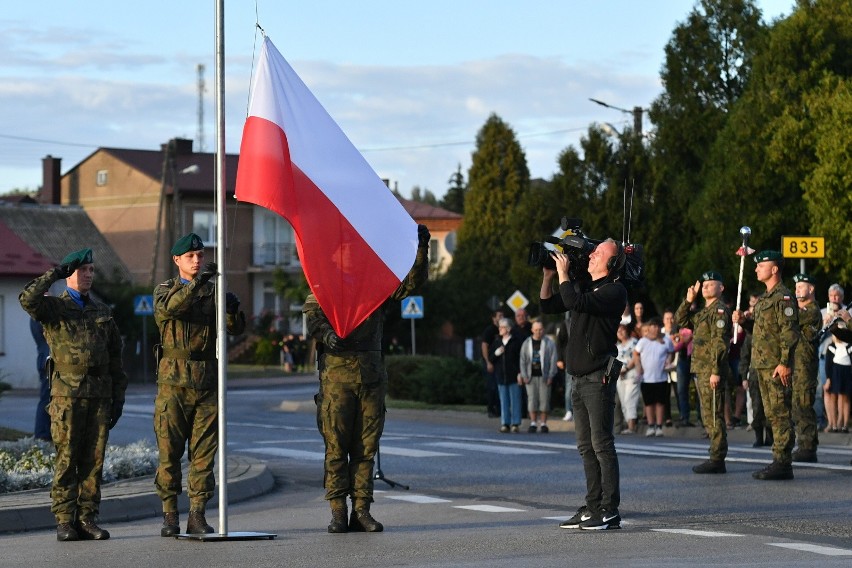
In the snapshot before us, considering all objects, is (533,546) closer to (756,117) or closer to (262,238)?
(756,117)

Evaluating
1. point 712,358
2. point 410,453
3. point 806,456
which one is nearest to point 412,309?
point 410,453

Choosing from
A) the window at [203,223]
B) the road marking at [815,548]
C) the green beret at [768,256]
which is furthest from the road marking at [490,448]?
the window at [203,223]

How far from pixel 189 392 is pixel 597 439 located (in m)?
2.76

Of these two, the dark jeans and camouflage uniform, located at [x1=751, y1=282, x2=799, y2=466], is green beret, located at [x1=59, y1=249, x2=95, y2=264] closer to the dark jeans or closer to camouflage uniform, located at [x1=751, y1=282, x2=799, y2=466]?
the dark jeans

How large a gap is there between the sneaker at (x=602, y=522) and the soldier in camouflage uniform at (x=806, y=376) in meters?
5.52

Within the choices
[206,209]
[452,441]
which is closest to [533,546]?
[452,441]

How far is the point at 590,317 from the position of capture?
10.7 meters

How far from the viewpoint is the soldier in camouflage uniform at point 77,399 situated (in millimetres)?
10398

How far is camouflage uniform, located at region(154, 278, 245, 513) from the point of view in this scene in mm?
10195

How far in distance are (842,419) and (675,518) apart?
1017 cm

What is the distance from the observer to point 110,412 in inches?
420

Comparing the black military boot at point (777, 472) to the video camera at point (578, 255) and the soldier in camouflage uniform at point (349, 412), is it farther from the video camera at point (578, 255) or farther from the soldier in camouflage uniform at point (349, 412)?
the soldier in camouflage uniform at point (349, 412)

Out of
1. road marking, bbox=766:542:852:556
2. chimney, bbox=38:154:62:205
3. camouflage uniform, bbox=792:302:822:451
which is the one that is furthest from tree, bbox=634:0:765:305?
chimney, bbox=38:154:62:205

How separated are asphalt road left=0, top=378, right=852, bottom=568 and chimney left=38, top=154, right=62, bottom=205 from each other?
57551 mm
